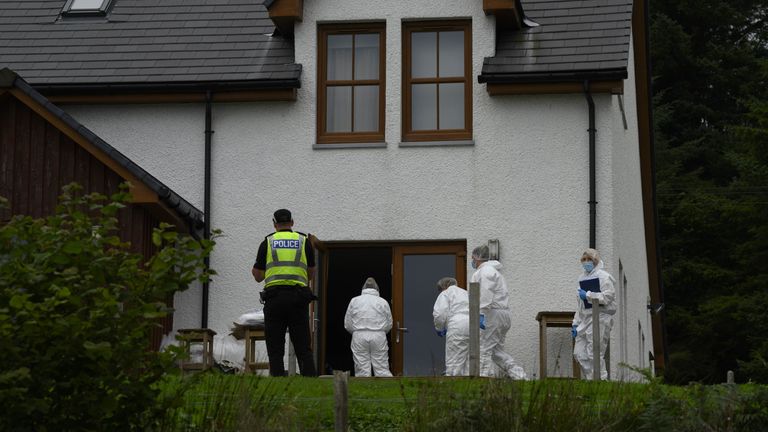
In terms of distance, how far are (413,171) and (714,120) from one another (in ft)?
99.6

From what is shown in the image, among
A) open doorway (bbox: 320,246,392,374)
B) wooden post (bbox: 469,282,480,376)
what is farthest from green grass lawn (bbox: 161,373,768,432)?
→ open doorway (bbox: 320,246,392,374)

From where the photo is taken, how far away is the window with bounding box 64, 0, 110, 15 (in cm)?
2572

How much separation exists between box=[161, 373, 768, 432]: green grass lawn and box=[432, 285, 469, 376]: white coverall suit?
25.5ft

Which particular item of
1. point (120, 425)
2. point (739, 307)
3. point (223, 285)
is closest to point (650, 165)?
point (223, 285)

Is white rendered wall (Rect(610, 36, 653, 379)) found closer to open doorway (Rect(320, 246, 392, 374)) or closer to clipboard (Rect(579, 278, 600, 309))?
clipboard (Rect(579, 278, 600, 309))

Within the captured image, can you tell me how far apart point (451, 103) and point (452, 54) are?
2.32 ft

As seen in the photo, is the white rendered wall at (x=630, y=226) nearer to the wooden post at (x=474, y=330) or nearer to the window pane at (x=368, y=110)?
the window pane at (x=368, y=110)

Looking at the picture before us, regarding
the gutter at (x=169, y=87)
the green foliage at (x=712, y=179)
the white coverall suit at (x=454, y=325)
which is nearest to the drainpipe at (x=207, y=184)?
the gutter at (x=169, y=87)

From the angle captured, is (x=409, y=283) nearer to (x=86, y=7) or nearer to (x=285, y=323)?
(x=285, y=323)

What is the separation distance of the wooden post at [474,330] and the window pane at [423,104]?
15.6 ft

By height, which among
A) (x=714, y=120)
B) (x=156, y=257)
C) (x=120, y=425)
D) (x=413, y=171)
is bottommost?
(x=120, y=425)

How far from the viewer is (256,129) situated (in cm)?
2369

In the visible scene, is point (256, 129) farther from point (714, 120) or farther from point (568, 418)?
point (714, 120)

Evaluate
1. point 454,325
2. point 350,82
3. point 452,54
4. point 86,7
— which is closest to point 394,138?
point 350,82
